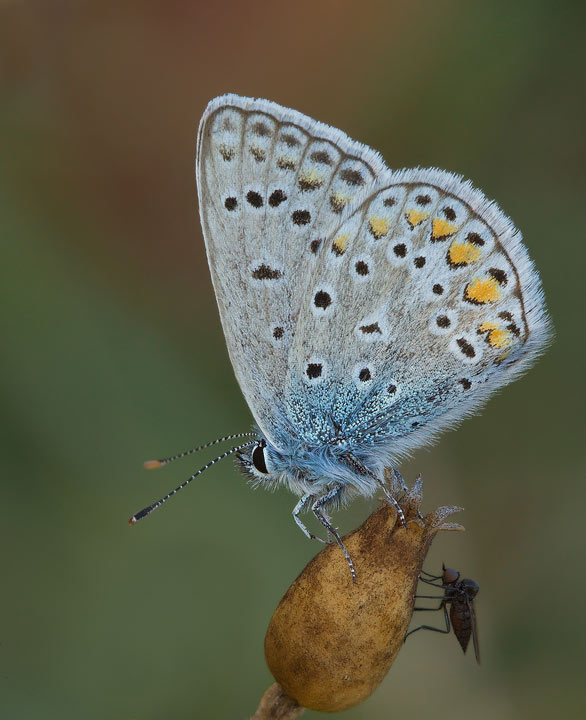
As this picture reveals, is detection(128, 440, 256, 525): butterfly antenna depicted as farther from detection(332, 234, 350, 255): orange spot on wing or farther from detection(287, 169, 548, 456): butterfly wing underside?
A: detection(332, 234, 350, 255): orange spot on wing

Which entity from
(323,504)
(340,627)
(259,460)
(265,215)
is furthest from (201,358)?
(340,627)

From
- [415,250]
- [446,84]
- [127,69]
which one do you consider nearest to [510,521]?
[415,250]

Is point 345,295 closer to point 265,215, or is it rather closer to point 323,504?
point 265,215

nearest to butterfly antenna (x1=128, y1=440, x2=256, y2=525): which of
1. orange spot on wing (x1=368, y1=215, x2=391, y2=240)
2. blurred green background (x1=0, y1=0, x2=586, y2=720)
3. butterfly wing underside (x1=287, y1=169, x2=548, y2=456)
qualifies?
butterfly wing underside (x1=287, y1=169, x2=548, y2=456)

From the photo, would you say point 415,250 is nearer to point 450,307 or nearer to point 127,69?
point 450,307

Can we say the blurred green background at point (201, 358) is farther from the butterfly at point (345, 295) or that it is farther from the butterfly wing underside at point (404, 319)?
→ the butterfly wing underside at point (404, 319)

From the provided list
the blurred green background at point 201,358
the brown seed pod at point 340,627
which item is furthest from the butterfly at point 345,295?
the blurred green background at point 201,358
